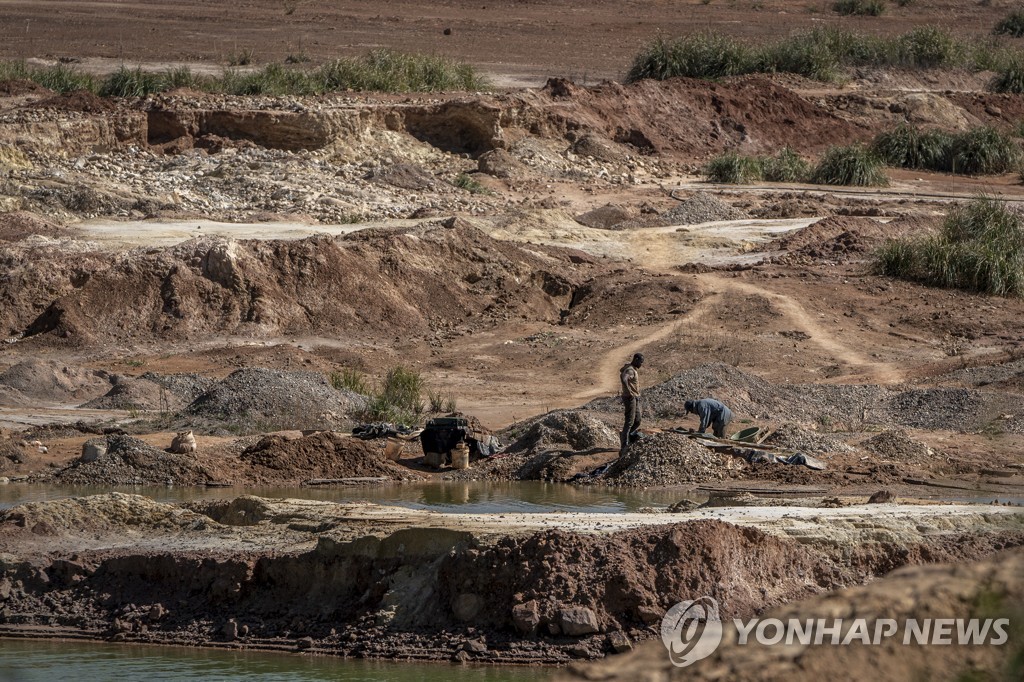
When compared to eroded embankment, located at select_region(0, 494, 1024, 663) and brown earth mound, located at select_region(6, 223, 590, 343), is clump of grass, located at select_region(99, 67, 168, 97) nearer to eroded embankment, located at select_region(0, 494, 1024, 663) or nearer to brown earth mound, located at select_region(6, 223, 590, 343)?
brown earth mound, located at select_region(6, 223, 590, 343)

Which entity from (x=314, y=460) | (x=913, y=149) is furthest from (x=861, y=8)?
(x=314, y=460)

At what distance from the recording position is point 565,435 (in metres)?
15.8

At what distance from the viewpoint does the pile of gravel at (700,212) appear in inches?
1109

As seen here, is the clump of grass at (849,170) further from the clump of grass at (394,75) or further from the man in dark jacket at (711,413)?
the man in dark jacket at (711,413)

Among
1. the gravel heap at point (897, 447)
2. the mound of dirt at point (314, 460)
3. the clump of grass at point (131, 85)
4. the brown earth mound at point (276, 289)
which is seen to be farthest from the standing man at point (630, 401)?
the clump of grass at point (131, 85)

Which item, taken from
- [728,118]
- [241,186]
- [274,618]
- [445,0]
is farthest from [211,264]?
[445,0]

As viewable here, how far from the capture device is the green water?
28.9 feet

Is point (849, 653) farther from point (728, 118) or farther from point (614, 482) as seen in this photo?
point (728, 118)

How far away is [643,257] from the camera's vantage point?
25953 mm

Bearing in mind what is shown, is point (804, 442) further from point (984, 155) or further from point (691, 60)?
point (691, 60)

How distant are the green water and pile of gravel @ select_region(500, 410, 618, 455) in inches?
260

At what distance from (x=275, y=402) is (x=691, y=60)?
83.0ft

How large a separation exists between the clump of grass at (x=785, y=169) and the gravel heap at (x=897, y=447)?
18.2 m

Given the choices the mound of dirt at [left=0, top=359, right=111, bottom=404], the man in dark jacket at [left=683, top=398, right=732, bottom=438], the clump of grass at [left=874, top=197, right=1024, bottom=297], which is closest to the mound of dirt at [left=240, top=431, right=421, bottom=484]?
the man in dark jacket at [left=683, top=398, right=732, bottom=438]
